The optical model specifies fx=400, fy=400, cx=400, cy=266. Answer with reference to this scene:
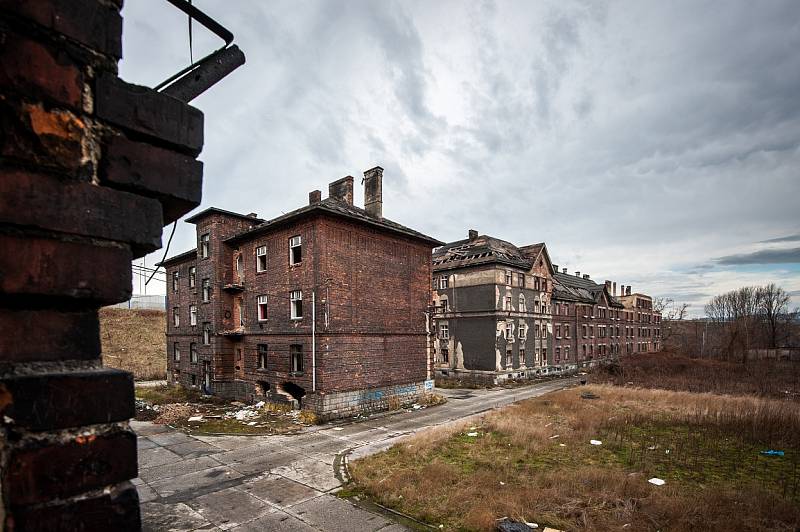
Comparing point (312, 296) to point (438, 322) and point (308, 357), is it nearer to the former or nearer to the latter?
point (308, 357)

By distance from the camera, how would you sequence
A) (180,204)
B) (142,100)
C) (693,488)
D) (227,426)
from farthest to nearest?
(227,426) < (693,488) < (180,204) < (142,100)

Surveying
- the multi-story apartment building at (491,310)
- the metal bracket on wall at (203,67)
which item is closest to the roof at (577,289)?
the multi-story apartment building at (491,310)

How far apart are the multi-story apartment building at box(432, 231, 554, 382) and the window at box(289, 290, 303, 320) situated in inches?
546

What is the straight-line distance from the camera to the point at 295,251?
19984 mm

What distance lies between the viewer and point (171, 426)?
1692 cm

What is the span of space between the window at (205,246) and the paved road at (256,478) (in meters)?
10.1

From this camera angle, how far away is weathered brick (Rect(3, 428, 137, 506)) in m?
1.08

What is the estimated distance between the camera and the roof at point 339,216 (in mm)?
18503

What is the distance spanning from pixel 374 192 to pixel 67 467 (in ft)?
73.8

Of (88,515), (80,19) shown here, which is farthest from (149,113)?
(88,515)

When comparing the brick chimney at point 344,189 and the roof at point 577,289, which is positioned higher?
the brick chimney at point 344,189

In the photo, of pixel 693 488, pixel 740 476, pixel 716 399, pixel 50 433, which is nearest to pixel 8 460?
pixel 50 433

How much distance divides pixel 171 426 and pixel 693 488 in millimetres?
18254

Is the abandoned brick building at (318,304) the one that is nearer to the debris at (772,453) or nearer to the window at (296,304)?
the window at (296,304)
